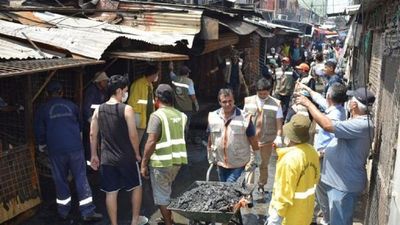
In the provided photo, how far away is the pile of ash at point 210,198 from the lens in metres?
4.53

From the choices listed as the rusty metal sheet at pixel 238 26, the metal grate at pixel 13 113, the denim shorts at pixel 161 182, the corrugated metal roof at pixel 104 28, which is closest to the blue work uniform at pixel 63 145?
the metal grate at pixel 13 113

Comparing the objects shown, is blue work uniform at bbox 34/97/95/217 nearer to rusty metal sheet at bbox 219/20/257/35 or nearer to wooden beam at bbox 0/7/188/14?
wooden beam at bbox 0/7/188/14

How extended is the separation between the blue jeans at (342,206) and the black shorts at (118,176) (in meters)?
2.41

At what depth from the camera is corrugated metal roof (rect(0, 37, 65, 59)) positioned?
5636mm

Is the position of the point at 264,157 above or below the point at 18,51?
below

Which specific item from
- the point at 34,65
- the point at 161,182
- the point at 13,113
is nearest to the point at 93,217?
the point at 161,182

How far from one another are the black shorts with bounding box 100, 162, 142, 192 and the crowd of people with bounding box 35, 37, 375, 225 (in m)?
0.01

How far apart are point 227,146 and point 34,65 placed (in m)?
2.59

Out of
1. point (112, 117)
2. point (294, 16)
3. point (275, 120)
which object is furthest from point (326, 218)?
point (294, 16)

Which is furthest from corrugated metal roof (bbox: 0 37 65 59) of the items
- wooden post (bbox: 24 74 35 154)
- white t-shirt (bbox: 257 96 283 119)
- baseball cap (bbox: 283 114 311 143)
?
baseball cap (bbox: 283 114 311 143)

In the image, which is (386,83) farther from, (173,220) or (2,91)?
(2,91)

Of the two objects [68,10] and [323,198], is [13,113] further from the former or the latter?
[323,198]

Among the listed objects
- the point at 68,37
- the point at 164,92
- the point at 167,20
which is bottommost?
the point at 164,92

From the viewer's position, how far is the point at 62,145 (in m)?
5.75
